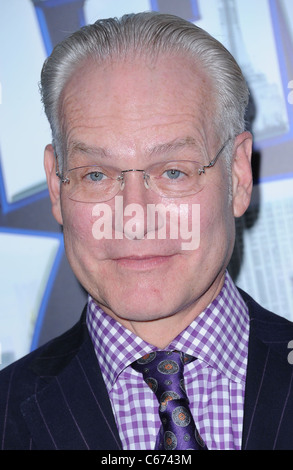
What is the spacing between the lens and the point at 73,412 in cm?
206

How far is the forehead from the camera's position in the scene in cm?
202

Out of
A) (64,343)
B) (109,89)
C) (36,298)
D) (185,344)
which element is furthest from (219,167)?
(36,298)

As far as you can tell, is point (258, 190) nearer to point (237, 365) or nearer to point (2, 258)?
point (237, 365)

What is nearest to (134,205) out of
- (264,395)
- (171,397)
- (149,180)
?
(149,180)

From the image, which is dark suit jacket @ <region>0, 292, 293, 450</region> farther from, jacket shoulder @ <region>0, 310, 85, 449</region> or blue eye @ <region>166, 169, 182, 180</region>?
blue eye @ <region>166, 169, 182, 180</region>

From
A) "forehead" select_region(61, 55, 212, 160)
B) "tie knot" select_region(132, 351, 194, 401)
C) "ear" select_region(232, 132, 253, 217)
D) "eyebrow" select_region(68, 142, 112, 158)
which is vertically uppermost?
"forehead" select_region(61, 55, 212, 160)

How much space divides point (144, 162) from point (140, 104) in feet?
0.53

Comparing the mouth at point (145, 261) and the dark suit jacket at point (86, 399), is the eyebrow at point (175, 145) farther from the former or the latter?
the dark suit jacket at point (86, 399)

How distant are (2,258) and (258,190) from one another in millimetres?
984

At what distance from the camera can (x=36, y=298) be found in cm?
275

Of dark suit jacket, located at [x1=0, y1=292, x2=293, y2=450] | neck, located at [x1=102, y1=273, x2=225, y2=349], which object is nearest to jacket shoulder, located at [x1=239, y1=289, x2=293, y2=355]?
dark suit jacket, located at [x1=0, y1=292, x2=293, y2=450]

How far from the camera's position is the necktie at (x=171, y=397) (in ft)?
6.36

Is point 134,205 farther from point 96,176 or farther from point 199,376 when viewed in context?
point 199,376

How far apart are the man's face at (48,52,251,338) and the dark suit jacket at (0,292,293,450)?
0.23 meters
